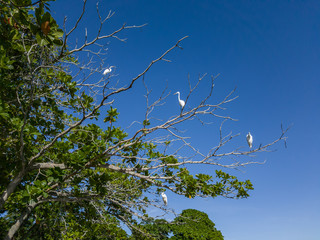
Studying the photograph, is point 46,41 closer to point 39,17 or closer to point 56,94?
point 39,17

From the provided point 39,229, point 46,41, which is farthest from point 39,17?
point 39,229

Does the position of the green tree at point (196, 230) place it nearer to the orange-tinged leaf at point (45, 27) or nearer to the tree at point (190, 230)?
the tree at point (190, 230)

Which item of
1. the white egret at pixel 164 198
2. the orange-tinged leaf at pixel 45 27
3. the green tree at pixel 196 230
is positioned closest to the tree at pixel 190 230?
the green tree at pixel 196 230

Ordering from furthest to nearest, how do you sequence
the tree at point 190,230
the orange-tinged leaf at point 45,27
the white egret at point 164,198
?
the tree at point 190,230
the white egret at point 164,198
the orange-tinged leaf at point 45,27

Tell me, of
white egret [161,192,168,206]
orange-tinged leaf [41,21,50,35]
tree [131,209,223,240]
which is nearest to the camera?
orange-tinged leaf [41,21,50,35]

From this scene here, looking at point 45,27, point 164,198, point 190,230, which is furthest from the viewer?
point 190,230

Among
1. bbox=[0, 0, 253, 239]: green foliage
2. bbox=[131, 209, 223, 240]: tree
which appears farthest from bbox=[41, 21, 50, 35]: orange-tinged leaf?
bbox=[131, 209, 223, 240]: tree

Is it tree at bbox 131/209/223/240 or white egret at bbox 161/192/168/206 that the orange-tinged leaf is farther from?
tree at bbox 131/209/223/240

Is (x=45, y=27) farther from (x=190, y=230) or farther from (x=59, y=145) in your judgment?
(x=190, y=230)

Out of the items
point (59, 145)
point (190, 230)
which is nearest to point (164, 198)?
point (59, 145)

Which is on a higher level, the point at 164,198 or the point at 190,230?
the point at 190,230

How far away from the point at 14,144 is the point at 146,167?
2.94 meters

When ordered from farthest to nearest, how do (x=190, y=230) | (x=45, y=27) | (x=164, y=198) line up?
(x=190, y=230), (x=164, y=198), (x=45, y=27)

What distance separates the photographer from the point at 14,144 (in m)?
5.91
